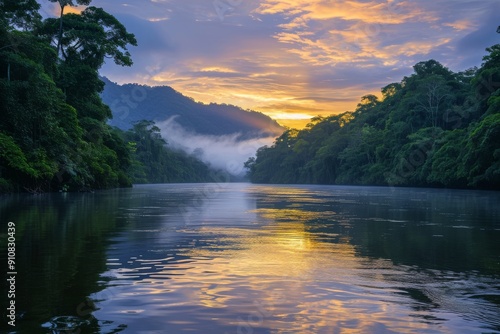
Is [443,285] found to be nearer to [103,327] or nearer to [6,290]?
[103,327]

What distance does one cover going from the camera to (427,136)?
106 metres

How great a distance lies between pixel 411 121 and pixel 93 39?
82.8 meters

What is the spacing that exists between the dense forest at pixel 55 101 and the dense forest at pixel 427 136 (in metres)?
49.3

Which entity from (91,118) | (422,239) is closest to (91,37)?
(91,118)

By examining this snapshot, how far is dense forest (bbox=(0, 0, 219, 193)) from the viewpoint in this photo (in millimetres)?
42094

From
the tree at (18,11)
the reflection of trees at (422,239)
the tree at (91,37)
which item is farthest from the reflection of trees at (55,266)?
the tree at (91,37)

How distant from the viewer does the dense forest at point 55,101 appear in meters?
42.1

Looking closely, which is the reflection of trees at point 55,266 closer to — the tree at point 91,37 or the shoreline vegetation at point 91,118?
the shoreline vegetation at point 91,118

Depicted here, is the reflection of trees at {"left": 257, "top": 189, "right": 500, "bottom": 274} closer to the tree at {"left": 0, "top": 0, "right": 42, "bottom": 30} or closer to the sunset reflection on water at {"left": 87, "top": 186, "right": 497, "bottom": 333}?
the sunset reflection on water at {"left": 87, "top": 186, "right": 497, "bottom": 333}

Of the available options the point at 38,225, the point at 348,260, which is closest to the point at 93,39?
the point at 38,225

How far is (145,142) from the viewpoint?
180125mm

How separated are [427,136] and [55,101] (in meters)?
79.4

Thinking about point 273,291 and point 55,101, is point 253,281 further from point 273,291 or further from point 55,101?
point 55,101

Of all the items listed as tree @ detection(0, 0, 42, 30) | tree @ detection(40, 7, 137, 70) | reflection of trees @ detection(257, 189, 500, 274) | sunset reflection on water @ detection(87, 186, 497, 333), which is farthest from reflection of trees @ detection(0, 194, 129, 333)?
tree @ detection(40, 7, 137, 70)
